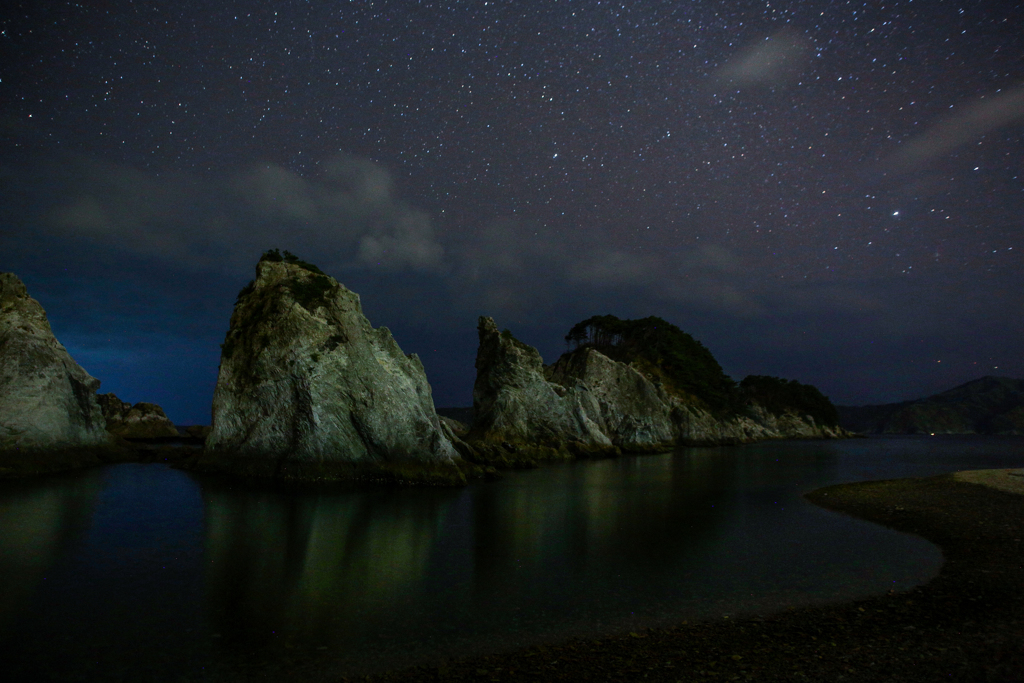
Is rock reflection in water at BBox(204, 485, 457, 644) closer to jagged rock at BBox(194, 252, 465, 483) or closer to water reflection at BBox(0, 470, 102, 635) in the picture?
water reflection at BBox(0, 470, 102, 635)

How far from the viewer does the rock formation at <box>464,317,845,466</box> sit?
55.9m

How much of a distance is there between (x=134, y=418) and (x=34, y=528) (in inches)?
2530

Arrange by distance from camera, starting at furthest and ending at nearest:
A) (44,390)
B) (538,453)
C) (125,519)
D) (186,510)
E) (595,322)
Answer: (595,322), (538,453), (44,390), (186,510), (125,519)

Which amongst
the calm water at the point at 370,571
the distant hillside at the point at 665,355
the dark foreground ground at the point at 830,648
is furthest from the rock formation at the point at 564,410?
the dark foreground ground at the point at 830,648

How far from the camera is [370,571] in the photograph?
14.8 m

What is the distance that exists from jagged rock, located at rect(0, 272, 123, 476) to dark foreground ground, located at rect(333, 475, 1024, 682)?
36.3 meters

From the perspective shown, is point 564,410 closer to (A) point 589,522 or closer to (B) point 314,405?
(B) point 314,405

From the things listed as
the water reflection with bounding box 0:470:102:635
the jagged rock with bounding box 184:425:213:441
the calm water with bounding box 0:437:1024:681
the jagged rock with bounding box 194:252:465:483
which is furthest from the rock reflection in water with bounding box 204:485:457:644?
the jagged rock with bounding box 184:425:213:441

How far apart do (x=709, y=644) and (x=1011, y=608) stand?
7.34m

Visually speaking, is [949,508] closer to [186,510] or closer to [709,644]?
[709,644]

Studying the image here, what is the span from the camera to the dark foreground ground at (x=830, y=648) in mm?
8008

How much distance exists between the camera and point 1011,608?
425 inches

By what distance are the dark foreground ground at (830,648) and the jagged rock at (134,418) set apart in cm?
7851

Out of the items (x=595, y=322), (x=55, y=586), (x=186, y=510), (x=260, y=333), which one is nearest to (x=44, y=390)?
(x=260, y=333)
